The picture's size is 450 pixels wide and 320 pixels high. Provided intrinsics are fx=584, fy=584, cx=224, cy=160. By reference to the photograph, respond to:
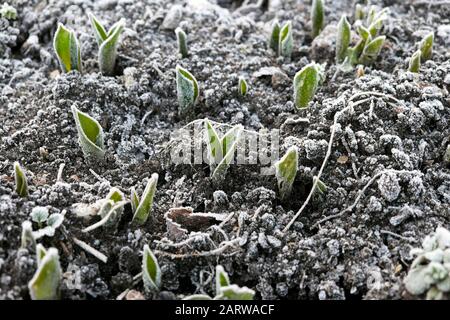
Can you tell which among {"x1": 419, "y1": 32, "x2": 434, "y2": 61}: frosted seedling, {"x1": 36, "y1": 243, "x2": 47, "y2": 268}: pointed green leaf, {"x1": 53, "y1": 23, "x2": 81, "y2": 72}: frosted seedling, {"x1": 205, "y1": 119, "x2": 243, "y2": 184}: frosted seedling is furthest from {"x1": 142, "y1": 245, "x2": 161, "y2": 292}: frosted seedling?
{"x1": 419, "y1": 32, "x2": 434, "y2": 61}: frosted seedling

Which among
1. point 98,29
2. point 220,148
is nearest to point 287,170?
point 220,148

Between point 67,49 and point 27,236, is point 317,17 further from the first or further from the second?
point 27,236

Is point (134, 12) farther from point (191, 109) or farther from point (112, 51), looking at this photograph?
point (191, 109)

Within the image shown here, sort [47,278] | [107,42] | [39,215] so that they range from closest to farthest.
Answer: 1. [47,278]
2. [39,215]
3. [107,42]

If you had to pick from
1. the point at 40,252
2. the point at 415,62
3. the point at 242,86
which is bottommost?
the point at 40,252

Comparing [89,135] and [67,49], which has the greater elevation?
[67,49]

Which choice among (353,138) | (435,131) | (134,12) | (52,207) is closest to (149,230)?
(52,207)
